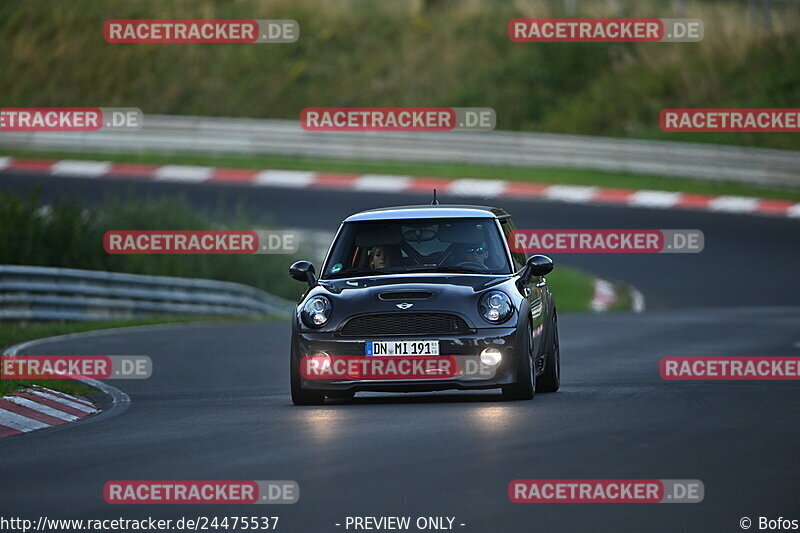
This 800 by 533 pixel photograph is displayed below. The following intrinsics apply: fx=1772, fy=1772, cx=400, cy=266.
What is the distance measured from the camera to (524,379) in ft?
42.3

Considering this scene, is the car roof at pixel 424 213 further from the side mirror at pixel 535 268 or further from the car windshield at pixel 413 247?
the side mirror at pixel 535 268

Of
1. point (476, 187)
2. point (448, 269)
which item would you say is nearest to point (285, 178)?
point (476, 187)

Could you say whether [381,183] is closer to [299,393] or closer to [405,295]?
[299,393]

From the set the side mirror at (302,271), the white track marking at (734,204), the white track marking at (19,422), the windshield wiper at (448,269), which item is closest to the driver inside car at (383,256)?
the windshield wiper at (448,269)

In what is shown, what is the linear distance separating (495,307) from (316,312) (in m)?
1.31

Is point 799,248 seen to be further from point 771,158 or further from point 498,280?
point 498,280

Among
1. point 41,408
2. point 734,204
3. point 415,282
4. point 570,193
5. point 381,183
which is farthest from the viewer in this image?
point 381,183

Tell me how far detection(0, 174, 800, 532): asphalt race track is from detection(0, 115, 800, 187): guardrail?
611 inches

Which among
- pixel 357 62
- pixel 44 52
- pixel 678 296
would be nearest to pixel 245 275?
pixel 678 296

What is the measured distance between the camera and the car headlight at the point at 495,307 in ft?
41.9

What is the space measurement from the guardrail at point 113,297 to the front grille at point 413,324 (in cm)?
1353

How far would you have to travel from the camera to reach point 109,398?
14.6 meters

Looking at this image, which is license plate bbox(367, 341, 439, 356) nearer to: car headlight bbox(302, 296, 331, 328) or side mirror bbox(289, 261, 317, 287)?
car headlight bbox(302, 296, 331, 328)

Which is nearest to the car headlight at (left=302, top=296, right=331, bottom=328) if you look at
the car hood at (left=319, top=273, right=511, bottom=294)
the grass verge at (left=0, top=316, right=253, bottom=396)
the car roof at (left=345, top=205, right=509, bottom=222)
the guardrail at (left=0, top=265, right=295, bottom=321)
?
the car hood at (left=319, top=273, right=511, bottom=294)
